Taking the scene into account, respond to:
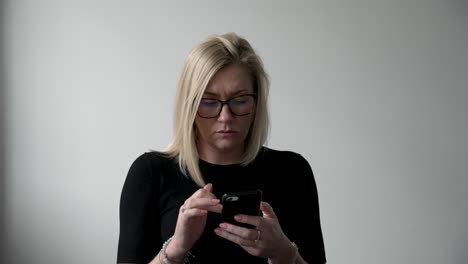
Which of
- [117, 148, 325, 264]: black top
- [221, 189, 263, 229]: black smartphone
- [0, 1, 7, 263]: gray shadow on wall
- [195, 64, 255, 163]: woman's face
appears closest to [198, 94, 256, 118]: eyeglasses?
[195, 64, 255, 163]: woman's face

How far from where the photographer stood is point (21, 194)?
177 cm

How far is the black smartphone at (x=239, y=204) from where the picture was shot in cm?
84

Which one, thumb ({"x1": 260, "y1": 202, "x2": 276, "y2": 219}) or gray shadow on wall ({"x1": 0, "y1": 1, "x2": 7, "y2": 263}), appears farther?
gray shadow on wall ({"x1": 0, "y1": 1, "x2": 7, "y2": 263})

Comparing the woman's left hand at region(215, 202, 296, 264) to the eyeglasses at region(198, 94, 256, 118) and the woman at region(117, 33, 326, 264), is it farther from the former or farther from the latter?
the eyeglasses at region(198, 94, 256, 118)

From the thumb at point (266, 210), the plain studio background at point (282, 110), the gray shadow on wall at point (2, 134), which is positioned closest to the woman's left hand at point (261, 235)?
the thumb at point (266, 210)

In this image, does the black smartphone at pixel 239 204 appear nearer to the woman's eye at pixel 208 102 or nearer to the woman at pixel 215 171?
the woman at pixel 215 171

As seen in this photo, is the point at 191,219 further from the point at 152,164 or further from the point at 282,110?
the point at 282,110

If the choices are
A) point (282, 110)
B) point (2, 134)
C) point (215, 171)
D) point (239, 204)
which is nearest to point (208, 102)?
point (215, 171)

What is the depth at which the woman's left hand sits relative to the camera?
845mm

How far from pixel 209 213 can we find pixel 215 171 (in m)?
0.12

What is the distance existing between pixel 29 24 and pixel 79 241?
100 cm

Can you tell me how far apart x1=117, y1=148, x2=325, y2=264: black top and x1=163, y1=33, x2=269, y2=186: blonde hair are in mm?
32

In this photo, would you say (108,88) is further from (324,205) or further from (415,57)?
(415,57)

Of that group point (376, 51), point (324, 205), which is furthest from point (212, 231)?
point (376, 51)
